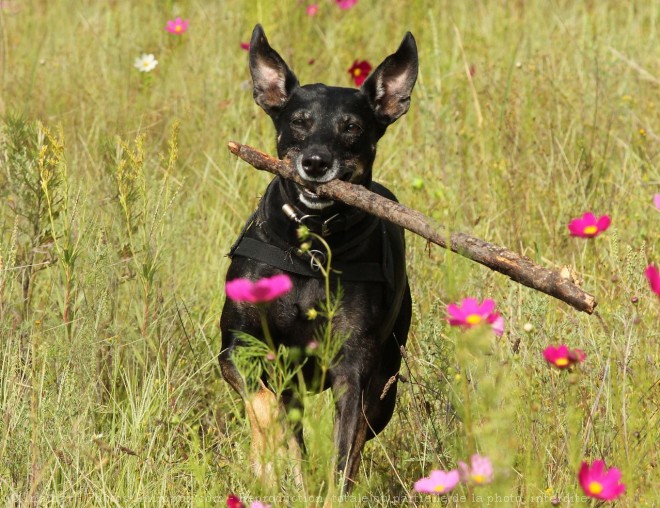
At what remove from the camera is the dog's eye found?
4.52 m

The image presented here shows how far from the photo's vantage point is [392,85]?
4.85m

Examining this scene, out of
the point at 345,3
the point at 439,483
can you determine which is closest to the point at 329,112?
the point at 439,483

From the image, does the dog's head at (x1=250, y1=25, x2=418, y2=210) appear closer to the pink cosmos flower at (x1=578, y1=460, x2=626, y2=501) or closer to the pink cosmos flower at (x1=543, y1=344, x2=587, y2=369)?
the pink cosmos flower at (x1=543, y1=344, x2=587, y2=369)

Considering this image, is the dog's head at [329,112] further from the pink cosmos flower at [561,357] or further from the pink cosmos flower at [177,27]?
the pink cosmos flower at [177,27]

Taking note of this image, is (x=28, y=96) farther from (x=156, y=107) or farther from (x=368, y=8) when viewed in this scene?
(x=368, y=8)

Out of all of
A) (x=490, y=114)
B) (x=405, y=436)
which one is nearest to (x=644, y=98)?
(x=490, y=114)

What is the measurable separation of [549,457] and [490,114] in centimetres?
337

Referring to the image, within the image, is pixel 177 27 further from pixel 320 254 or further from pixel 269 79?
pixel 320 254

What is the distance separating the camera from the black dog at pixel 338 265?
13.6 feet

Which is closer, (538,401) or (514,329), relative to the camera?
(538,401)

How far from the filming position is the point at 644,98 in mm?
7055

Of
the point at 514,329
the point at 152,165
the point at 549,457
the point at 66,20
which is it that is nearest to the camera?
the point at 549,457

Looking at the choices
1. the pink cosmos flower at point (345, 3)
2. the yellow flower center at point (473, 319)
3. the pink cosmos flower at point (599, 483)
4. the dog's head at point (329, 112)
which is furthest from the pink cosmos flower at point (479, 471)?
the pink cosmos flower at point (345, 3)

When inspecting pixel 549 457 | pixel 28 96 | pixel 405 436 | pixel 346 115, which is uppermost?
pixel 346 115
